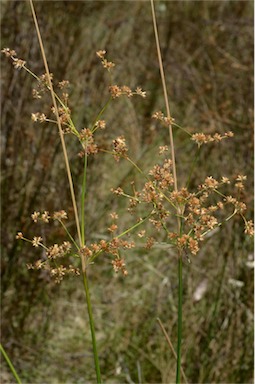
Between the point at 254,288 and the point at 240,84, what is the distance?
125 centimetres

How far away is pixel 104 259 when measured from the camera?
3.46m

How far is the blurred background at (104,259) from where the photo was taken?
8.82 ft

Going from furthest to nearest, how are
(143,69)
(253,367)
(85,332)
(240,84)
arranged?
1. (143,69)
2. (240,84)
3. (85,332)
4. (253,367)

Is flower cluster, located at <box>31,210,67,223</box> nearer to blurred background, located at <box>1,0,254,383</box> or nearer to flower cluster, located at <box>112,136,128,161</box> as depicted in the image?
flower cluster, located at <box>112,136,128,161</box>

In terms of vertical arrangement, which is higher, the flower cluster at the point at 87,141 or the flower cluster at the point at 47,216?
the flower cluster at the point at 87,141

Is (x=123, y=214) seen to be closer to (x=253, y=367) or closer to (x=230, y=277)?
(x=230, y=277)

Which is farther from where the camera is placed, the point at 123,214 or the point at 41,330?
the point at 123,214

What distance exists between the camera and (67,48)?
3340mm

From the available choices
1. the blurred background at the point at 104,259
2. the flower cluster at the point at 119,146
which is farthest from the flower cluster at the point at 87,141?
the blurred background at the point at 104,259

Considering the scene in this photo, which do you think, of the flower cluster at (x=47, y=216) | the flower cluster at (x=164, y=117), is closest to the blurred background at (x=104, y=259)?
the flower cluster at (x=164, y=117)

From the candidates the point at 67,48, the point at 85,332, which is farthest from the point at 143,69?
the point at 85,332

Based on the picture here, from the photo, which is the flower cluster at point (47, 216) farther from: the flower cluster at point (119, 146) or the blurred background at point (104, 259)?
the blurred background at point (104, 259)

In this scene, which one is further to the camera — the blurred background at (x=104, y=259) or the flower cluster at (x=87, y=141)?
the blurred background at (x=104, y=259)

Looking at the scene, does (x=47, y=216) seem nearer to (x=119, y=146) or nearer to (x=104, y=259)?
(x=119, y=146)
